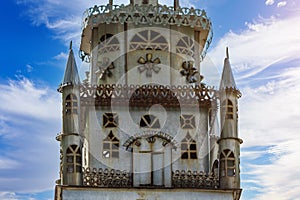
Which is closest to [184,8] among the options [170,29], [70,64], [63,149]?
[170,29]

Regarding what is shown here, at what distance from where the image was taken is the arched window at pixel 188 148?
40.8 m

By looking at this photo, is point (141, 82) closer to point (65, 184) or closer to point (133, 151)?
point (133, 151)

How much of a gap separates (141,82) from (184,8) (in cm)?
472

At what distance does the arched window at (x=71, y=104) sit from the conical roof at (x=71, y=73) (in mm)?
699

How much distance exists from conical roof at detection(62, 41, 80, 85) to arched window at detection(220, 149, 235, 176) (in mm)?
8117

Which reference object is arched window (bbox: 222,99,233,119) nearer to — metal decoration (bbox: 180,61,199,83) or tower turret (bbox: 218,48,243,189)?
tower turret (bbox: 218,48,243,189)

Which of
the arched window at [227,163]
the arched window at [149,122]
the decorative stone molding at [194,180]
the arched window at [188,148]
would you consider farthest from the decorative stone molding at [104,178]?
the arched window at [227,163]

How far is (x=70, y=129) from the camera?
39344mm

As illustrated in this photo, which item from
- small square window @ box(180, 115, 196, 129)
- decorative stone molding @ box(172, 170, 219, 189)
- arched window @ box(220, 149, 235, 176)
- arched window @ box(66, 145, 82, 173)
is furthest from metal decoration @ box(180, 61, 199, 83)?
arched window @ box(66, 145, 82, 173)

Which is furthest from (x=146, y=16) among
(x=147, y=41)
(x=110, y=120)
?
(x=110, y=120)

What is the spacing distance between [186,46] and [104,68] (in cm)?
466

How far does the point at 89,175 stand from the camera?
38875 millimetres

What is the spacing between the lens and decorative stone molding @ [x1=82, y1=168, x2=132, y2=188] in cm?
3878

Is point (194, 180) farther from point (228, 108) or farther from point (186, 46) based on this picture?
point (186, 46)
